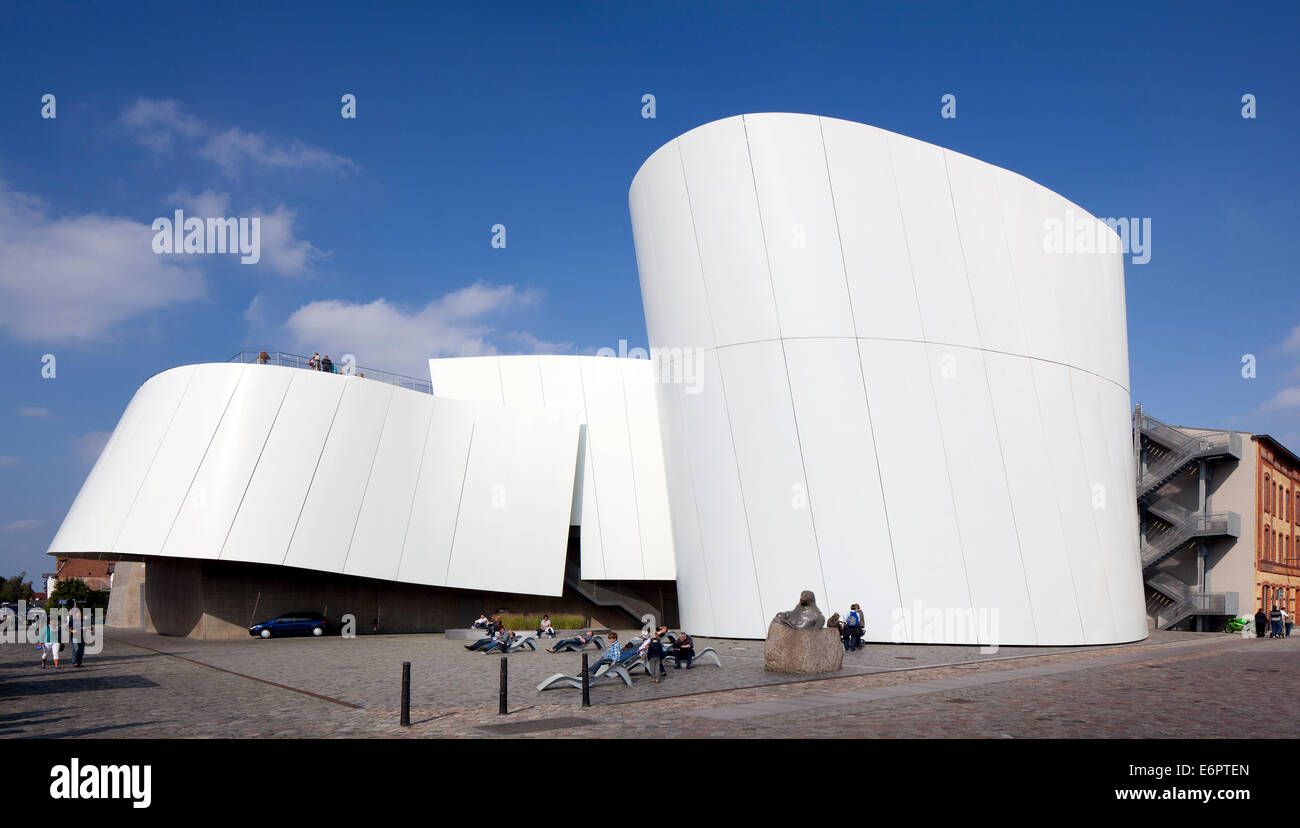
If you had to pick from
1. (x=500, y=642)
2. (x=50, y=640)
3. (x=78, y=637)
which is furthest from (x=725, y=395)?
(x=50, y=640)

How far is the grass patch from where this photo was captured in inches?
1324

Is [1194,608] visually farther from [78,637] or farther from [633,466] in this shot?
[78,637]

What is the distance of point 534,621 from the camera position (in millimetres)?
35594

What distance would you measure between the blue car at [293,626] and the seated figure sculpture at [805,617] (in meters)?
20.7

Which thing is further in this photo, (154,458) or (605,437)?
(605,437)

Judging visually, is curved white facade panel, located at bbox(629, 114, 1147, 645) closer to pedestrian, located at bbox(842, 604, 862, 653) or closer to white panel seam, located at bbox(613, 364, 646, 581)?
pedestrian, located at bbox(842, 604, 862, 653)

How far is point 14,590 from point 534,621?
105 m

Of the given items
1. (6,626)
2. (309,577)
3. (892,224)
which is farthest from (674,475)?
(6,626)

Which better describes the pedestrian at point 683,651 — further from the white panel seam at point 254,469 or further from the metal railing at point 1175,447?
the metal railing at point 1175,447

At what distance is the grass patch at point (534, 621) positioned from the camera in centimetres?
3362

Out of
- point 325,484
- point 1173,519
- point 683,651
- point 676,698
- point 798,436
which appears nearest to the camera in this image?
point 676,698

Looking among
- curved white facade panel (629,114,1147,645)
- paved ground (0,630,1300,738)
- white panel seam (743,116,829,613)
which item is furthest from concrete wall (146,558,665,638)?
white panel seam (743,116,829,613)
